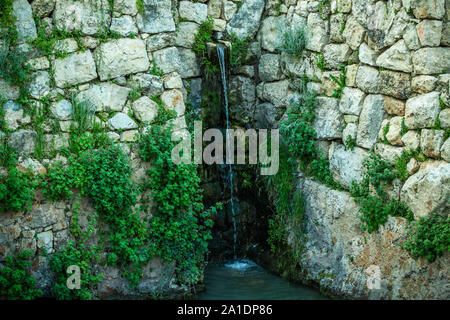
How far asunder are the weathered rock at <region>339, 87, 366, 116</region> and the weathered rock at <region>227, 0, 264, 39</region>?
2.06m

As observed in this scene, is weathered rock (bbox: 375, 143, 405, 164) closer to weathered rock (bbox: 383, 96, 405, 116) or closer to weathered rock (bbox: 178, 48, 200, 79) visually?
weathered rock (bbox: 383, 96, 405, 116)

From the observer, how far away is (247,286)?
636 centimetres

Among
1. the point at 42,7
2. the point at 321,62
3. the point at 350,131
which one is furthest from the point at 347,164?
the point at 42,7

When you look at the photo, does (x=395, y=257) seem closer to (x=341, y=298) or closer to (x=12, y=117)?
(x=341, y=298)

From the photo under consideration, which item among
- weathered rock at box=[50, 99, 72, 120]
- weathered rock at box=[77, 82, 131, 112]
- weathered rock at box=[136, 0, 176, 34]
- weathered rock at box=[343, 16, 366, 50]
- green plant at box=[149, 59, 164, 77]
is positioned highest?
weathered rock at box=[136, 0, 176, 34]

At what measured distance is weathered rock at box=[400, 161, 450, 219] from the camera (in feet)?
15.4

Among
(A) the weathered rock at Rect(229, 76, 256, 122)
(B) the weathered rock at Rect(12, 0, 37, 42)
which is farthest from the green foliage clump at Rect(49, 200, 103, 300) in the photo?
(A) the weathered rock at Rect(229, 76, 256, 122)

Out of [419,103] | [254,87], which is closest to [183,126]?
[254,87]

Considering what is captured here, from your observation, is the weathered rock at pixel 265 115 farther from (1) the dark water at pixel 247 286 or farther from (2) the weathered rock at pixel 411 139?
(2) the weathered rock at pixel 411 139

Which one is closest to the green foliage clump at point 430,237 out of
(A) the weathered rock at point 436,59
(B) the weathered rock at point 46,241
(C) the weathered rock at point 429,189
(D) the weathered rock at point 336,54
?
(C) the weathered rock at point 429,189

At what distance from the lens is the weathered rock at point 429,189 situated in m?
4.70

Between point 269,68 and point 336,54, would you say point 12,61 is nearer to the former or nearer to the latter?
point 269,68

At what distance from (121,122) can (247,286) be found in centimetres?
273

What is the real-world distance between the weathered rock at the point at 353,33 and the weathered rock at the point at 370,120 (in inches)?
27.8
